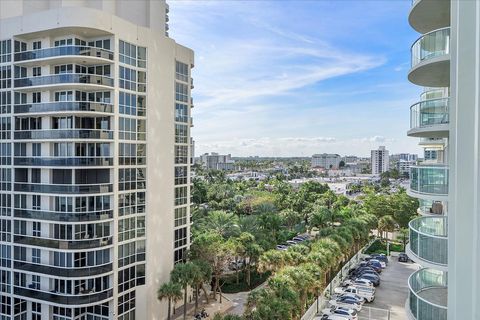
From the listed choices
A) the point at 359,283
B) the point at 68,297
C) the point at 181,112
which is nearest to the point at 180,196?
the point at 181,112

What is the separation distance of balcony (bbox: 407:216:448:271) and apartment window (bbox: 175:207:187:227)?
21.4 meters

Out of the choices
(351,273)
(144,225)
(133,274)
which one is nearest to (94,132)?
(144,225)

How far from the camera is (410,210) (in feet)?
177

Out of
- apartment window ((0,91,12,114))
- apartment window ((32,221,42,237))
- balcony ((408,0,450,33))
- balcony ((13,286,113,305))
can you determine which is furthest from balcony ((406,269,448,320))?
apartment window ((0,91,12,114))

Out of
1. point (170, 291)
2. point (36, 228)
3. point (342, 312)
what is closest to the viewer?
point (170, 291)

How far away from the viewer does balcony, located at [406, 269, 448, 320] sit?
11.2 meters

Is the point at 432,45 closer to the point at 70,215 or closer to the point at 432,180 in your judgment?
the point at 432,180

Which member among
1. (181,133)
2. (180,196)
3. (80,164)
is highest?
(181,133)

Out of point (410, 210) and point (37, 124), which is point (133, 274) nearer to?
point (37, 124)

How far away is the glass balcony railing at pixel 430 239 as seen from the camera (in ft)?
37.7

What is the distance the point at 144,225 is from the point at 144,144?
6.27m

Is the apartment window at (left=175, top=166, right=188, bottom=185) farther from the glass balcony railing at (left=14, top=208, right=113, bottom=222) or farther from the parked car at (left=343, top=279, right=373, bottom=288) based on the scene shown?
the parked car at (left=343, top=279, right=373, bottom=288)

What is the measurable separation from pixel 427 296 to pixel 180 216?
74.1ft

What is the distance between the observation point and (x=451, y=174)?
10336 mm
